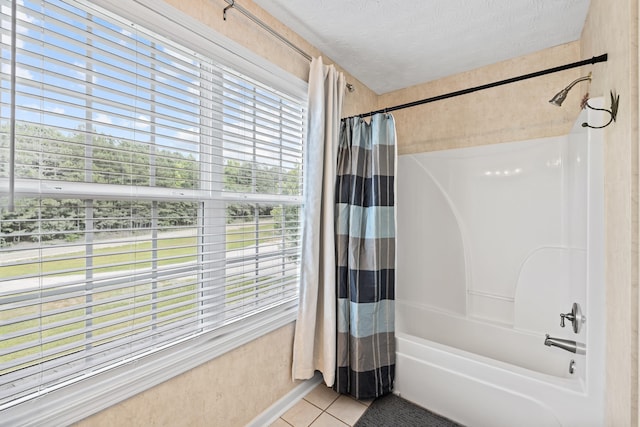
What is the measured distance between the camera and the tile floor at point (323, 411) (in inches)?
63.5

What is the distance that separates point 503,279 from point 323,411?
1.58 m

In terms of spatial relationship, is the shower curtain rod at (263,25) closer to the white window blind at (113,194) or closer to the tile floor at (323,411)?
the white window blind at (113,194)

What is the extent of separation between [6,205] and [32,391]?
2.04 feet

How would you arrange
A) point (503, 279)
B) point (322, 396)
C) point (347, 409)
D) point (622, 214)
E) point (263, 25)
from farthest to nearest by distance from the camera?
point (503, 279) < point (322, 396) < point (347, 409) < point (263, 25) < point (622, 214)

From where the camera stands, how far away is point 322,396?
1835mm

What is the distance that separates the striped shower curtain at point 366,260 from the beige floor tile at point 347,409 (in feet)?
0.21

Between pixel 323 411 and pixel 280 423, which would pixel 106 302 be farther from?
pixel 323 411

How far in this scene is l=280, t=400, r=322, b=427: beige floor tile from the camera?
1.62 metres

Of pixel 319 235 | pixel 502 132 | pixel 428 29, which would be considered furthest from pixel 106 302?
pixel 502 132

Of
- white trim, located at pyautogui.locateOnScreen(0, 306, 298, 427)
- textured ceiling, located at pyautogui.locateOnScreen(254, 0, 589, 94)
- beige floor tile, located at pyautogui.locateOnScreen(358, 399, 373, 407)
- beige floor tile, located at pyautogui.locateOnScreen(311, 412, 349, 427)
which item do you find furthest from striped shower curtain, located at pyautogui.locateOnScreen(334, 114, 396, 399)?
white trim, located at pyautogui.locateOnScreen(0, 306, 298, 427)

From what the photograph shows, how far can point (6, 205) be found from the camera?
2.28 feet

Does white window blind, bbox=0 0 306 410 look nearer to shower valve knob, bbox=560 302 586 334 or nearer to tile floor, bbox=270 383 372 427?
tile floor, bbox=270 383 372 427

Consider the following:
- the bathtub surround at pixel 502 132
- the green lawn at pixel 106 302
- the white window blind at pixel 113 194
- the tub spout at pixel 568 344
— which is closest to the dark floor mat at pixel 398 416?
the bathtub surround at pixel 502 132

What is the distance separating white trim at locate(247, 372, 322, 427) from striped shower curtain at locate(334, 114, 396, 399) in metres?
0.20
